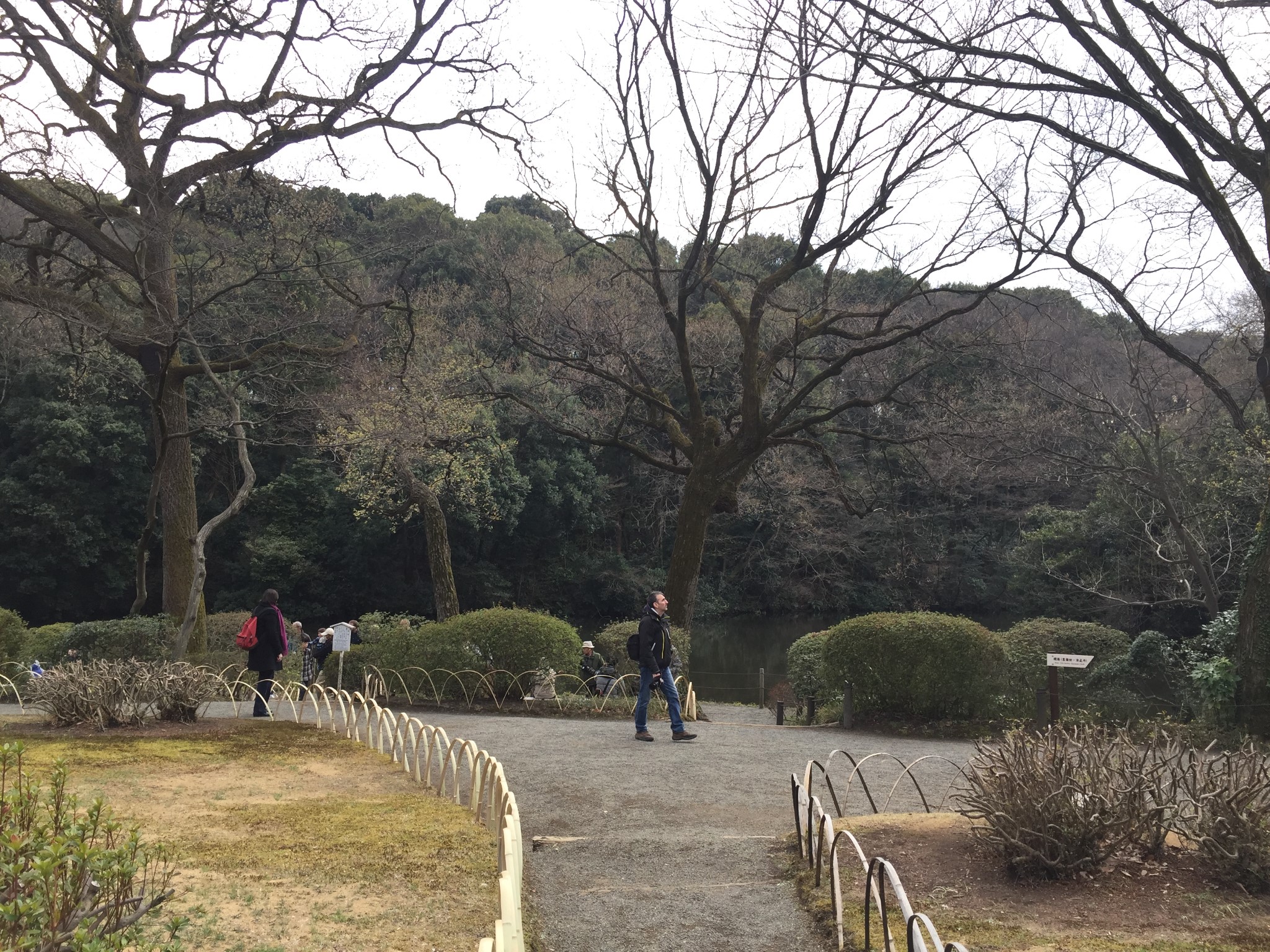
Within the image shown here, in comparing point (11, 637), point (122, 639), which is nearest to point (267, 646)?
point (122, 639)

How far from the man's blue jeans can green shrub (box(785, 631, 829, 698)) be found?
598 centimetres

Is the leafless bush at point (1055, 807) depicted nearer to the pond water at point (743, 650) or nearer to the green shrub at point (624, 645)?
the green shrub at point (624, 645)

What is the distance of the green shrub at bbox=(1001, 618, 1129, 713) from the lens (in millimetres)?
14398

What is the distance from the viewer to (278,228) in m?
18.5

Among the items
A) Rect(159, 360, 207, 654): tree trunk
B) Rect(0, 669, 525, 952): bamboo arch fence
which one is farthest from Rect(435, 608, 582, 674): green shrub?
Rect(159, 360, 207, 654): tree trunk

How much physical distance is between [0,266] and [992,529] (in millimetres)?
29746

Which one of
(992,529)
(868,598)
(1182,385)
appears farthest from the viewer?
(868,598)

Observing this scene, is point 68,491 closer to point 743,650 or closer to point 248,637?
point 743,650

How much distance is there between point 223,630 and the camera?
21.9 m

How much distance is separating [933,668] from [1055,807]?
8326mm

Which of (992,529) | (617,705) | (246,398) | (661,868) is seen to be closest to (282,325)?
(246,398)

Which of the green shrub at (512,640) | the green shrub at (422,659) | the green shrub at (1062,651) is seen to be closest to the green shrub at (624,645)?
the green shrub at (512,640)

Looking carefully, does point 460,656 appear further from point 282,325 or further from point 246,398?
point 246,398

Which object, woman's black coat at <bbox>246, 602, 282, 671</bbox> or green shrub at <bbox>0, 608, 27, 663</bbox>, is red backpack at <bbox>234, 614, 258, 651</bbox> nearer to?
woman's black coat at <bbox>246, 602, 282, 671</bbox>
